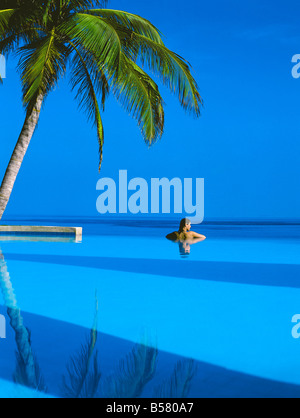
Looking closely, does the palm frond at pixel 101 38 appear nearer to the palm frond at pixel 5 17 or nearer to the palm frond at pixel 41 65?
the palm frond at pixel 41 65

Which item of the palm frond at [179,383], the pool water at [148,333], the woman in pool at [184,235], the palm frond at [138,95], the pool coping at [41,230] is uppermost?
the palm frond at [138,95]

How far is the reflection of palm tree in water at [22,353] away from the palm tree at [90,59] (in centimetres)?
593

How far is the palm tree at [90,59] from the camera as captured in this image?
9.85 m

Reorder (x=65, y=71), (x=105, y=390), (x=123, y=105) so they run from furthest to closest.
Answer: (x=65, y=71)
(x=123, y=105)
(x=105, y=390)

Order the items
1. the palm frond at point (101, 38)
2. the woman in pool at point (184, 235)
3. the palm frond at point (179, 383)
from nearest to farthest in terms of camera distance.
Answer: the palm frond at point (179, 383), the palm frond at point (101, 38), the woman in pool at point (184, 235)

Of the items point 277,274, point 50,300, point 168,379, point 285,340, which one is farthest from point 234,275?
point 168,379

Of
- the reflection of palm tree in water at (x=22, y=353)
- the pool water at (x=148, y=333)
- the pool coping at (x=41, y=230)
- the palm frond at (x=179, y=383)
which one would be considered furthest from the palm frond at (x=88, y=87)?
the palm frond at (x=179, y=383)

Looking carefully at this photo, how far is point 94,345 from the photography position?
11.1 ft

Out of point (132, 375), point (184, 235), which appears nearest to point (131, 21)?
point (184, 235)

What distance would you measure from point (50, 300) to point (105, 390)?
8.98 ft

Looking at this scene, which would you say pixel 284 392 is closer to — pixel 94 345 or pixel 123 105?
pixel 94 345

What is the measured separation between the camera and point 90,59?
1145 centimetres

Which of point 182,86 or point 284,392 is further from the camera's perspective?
point 182,86

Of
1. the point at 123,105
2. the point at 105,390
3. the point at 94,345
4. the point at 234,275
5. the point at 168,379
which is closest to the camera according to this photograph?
the point at 105,390
